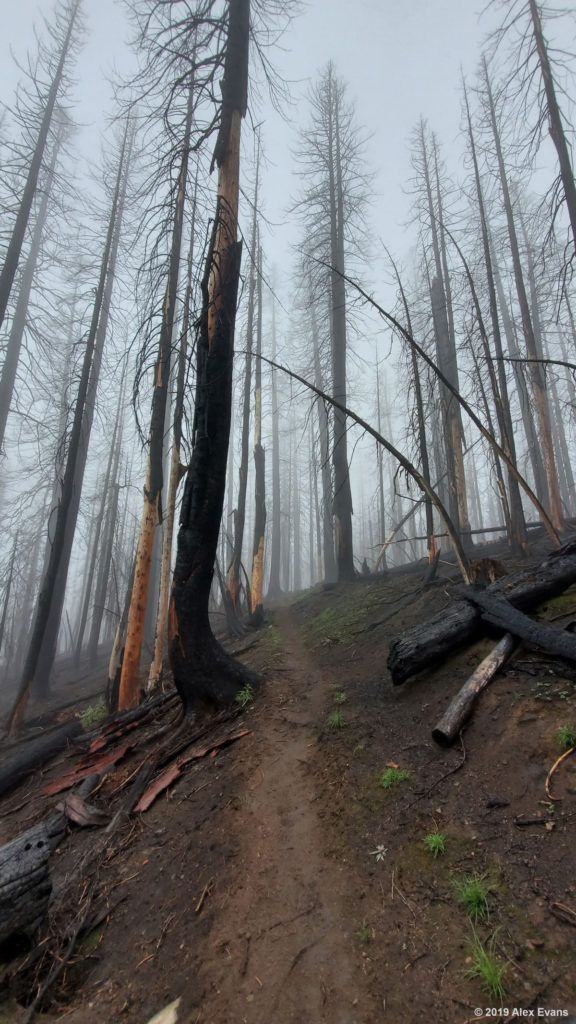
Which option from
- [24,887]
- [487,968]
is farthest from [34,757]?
[487,968]

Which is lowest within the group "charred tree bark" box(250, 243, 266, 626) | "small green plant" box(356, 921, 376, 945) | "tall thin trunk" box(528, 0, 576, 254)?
"small green plant" box(356, 921, 376, 945)

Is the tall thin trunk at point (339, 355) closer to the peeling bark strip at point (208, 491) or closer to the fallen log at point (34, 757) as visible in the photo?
the peeling bark strip at point (208, 491)

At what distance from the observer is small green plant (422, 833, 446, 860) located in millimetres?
2508

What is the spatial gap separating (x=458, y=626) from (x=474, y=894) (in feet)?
8.48

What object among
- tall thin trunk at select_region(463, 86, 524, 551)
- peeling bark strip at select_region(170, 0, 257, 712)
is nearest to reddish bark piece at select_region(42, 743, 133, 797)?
peeling bark strip at select_region(170, 0, 257, 712)

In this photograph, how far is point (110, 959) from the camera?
2.41 meters

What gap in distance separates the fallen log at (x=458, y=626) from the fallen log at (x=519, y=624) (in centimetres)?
12

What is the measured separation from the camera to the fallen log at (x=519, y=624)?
355 cm

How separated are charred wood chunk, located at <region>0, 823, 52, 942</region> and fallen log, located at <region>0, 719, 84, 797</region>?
359 cm

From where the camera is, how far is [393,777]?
3246mm

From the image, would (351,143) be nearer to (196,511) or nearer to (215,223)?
(215,223)

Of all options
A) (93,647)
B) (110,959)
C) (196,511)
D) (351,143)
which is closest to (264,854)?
(110,959)

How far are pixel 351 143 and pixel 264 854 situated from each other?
1969 cm

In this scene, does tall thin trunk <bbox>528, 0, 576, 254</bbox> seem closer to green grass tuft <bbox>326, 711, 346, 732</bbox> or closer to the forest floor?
the forest floor
